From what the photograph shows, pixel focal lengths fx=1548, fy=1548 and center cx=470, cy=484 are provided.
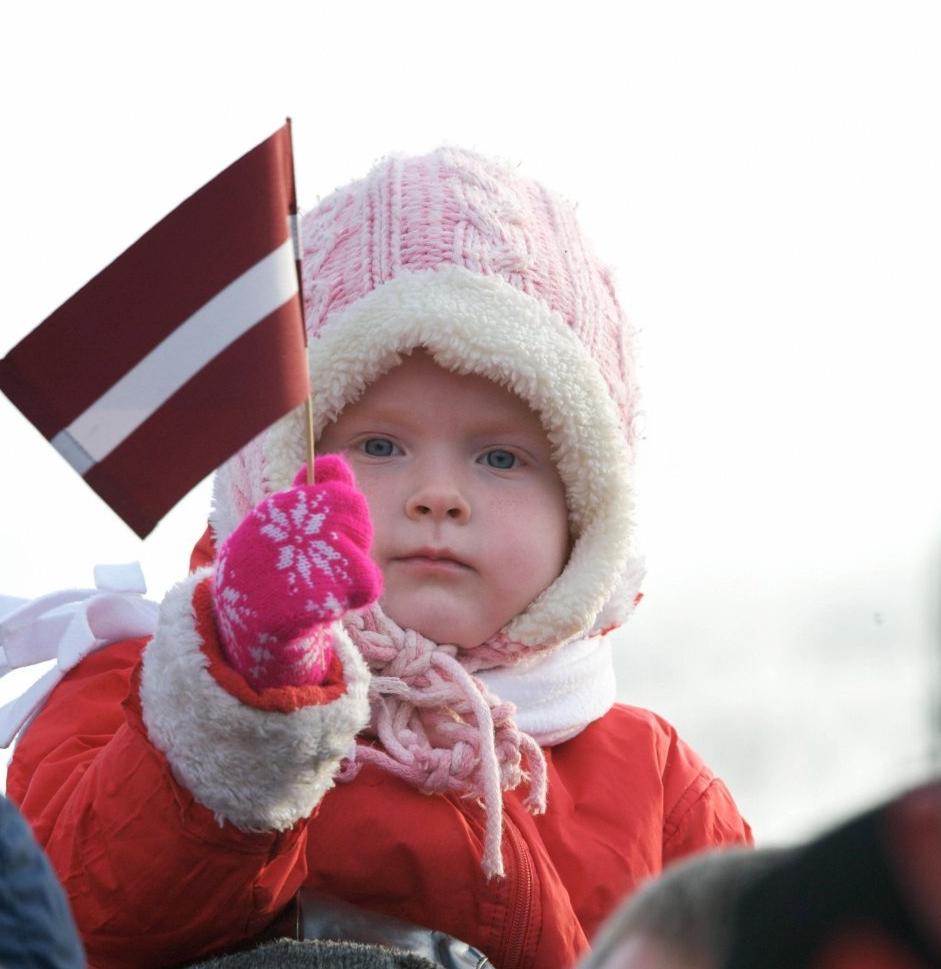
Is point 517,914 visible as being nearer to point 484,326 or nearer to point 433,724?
point 433,724

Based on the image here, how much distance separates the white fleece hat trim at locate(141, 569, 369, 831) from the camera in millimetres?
1655

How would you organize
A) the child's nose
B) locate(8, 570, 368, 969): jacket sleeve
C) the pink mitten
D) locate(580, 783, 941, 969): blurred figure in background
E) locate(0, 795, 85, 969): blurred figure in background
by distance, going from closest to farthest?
locate(580, 783, 941, 969): blurred figure in background
locate(0, 795, 85, 969): blurred figure in background
the pink mitten
locate(8, 570, 368, 969): jacket sleeve
the child's nose

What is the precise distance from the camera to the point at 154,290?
1726 millimetres

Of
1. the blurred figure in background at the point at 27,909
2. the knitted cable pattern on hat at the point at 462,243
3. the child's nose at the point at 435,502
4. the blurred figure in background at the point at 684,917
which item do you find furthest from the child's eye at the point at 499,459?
the blurred figure in background at the point at 684,917

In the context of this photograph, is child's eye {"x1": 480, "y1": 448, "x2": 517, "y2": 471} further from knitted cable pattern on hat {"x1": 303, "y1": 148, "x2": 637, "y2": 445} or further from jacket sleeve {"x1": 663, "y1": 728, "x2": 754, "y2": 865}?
jacket sleeve {"x1": 663, "y1": 728, "x2": 754, "y2": 865}

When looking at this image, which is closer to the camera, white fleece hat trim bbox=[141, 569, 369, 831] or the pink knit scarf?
white fleece hat trim bbox=[141, 569, 369, 831]

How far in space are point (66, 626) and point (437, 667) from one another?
0.67 m

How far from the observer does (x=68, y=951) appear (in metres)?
1.15

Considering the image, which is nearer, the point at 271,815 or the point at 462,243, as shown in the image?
the point at 271,815

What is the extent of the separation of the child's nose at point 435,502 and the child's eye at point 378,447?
0.32ft

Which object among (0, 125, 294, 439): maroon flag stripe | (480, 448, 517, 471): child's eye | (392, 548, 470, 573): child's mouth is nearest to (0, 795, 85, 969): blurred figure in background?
(0, 125, 294, 439): maroon flag stripe

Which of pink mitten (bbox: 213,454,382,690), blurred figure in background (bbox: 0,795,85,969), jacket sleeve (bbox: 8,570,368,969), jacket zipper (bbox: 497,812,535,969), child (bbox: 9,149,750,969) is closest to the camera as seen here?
blurred figure in background (bbox: 0,795,85,969)

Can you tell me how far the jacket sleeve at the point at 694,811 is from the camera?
7.83 feet

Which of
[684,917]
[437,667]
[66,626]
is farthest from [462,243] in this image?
[684,917]
